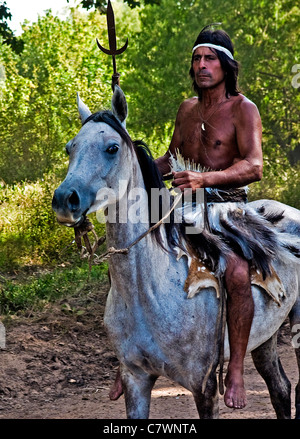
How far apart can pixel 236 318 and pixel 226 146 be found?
3.38ft

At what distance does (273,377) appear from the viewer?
462 cm

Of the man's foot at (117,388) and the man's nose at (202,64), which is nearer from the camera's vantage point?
the man's foot at (117,388)

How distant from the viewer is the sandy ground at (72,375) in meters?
5.63

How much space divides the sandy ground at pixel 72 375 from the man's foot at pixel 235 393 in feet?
5.89

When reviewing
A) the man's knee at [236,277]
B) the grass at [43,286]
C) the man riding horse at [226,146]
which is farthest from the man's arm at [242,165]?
the grass at [43,286]

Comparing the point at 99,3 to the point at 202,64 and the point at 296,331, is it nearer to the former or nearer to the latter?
the point at 202,64

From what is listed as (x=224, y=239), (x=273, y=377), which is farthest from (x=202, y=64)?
(x=273, y=377)

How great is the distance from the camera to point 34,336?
282 inches

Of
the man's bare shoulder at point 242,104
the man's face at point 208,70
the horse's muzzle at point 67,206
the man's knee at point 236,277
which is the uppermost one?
the man's face at point 208,70

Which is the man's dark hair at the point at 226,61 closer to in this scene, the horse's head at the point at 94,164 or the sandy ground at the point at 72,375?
the horse's head at the point at 94,164

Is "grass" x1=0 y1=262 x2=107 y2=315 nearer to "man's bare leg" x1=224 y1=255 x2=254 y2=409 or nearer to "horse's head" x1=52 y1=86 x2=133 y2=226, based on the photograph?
"man's bare leg" x1=224 y1=255 x2=254 y2=409

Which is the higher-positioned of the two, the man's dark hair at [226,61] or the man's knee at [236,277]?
the man's dark hair at [226,61]

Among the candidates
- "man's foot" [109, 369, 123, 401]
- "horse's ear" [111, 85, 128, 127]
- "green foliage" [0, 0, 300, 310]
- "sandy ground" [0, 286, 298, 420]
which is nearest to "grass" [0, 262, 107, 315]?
"sandy ground" [0, 286, 298, 420]
